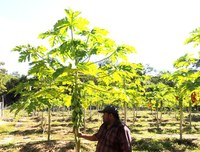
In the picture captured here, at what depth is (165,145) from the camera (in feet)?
59.0

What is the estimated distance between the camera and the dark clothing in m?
4.75

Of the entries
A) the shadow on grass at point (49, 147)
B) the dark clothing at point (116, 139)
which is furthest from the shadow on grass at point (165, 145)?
the dark clothing at point (116, 139)

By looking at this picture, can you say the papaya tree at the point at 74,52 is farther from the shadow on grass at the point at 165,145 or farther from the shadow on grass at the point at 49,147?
the shadow on grass at the point at 165,145

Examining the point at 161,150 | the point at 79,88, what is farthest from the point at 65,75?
the point at 161,150

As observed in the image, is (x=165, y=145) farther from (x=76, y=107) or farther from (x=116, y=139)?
(x=76, y=107)

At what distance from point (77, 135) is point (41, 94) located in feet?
3.57

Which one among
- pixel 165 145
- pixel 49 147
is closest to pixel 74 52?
pixel 49 147

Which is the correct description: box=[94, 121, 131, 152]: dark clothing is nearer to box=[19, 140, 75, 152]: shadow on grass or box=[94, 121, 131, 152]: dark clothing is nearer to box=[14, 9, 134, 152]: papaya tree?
box=[14, 9, 134, 152]: papaya tree

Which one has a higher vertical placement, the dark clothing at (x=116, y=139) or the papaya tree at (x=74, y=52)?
the papaya tree at (x=74, y=52)

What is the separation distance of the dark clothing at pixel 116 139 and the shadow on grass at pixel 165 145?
40.8ft

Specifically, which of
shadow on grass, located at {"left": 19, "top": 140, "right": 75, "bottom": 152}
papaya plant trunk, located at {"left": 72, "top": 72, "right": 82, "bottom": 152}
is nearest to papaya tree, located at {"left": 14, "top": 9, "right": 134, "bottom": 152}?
papaya plant trunk, located at {"left": 72, "top": 72, "right": 82, "bottom": 152}

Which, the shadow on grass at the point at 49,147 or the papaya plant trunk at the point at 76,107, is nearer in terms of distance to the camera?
the papaya plant trunk at the point at 76,107

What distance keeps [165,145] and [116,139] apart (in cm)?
1412

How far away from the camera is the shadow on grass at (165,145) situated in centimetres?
1702
